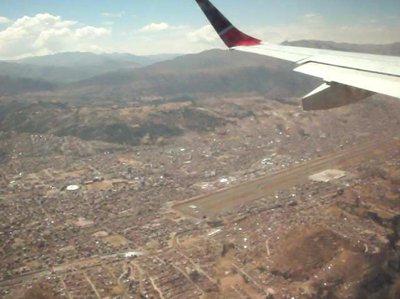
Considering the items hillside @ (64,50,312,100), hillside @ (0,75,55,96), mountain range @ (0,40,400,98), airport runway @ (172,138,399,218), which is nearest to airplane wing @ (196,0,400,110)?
airport runway @ (172,138,399,218)

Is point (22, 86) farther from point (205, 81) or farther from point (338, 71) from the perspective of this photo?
point (338, 71)

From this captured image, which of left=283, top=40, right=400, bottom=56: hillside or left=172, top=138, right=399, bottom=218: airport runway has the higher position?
left=283, top=40, right=400, bottom=56: hillside

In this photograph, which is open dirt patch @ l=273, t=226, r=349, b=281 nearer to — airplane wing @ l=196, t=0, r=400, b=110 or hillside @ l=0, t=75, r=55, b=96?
airplane wing @ l=196, t=0, r=400, b=110

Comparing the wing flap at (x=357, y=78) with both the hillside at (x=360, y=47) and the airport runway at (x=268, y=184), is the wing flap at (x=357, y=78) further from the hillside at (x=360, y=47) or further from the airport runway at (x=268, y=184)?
the hillside at (x=360, y=47)

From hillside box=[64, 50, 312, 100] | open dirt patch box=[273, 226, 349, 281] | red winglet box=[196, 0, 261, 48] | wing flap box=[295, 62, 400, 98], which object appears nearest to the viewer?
wing flap box=[295, 62, 400, 98]

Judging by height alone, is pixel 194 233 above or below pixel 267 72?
below

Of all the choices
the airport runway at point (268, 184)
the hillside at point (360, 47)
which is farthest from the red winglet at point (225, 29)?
the hillside at point (360, 47)

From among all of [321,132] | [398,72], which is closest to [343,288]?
[398,72]

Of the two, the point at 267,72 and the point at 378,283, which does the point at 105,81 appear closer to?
the point at 267,72
